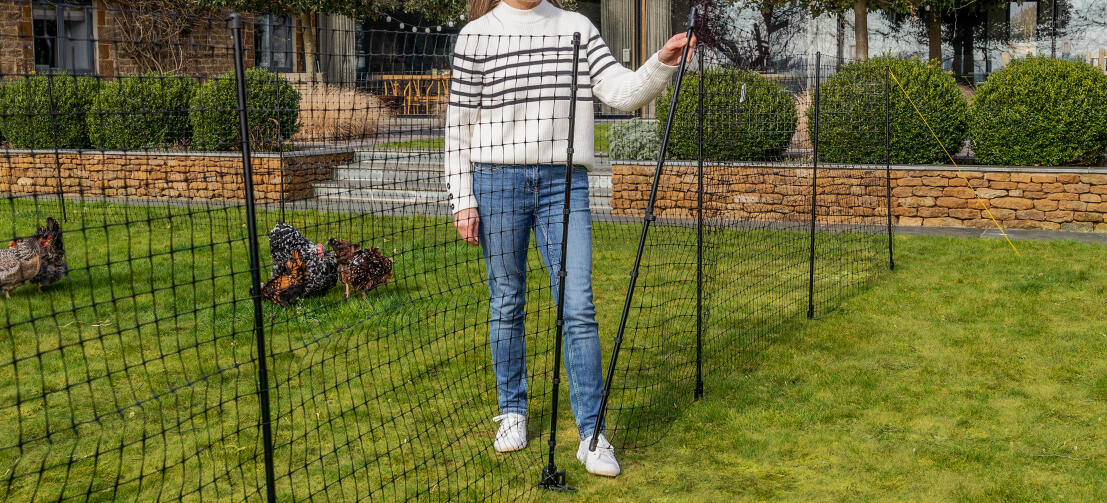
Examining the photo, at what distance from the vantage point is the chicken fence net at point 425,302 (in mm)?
3676

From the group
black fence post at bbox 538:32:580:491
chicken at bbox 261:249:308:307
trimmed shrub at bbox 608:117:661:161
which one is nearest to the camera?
black fence post at bbox 538:32:580:491

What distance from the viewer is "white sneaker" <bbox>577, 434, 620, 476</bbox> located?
3787mm

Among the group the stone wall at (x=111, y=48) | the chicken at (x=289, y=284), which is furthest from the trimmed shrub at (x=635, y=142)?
the stone wall at (x=111, y=48)

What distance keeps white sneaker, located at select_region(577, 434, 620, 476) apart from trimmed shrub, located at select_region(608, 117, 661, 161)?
7832 mm

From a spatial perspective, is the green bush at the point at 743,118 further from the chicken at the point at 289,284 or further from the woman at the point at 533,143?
the woman at the point at 533,143

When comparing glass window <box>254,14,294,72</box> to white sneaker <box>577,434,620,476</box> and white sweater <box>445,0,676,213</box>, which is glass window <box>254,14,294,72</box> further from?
white sneaker <box>577,434,620,476</box>

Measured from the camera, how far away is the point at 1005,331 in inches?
238

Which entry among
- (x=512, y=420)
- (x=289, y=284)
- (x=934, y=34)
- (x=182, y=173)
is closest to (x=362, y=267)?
(x=289, y=284)

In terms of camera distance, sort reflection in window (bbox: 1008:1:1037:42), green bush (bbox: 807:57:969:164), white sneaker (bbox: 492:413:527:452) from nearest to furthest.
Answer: white sneaker (bbox: 492:413:527:452) < green bush (bbox: 807:57:969:164) < reflection in window (bbox: 1008:1:1037:42)

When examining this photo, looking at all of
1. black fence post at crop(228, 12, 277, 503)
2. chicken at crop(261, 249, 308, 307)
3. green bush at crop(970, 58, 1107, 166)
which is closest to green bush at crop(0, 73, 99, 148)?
chicken at crop(261, 249, 308, 307)

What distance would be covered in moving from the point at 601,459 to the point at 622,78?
148 cm

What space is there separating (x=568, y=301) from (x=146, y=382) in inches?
103

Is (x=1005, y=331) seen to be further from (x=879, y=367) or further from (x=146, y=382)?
(x=146, y=382)

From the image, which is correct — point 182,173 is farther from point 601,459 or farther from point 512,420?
point 601,459
